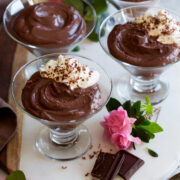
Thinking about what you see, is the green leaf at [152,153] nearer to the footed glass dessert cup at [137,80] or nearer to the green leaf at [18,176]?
the footed glass dessert cup at [137,80]

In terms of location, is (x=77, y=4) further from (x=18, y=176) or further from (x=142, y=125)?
(x=18, y=176)

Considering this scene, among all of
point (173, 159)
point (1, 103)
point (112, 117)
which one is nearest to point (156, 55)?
point (112, 117)

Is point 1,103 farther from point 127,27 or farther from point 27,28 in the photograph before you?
point 127,27

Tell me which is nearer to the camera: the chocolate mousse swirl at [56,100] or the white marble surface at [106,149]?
the chocolate mousse swirl at [56,100]

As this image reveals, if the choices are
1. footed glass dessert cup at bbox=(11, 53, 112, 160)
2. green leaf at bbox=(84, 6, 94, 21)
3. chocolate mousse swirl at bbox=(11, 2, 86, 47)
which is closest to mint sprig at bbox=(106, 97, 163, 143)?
footed glass dessert cup at bbox=(11, 53, 112, 160)

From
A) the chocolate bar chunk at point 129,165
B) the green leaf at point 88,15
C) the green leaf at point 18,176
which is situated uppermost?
the green leaf at point 88,15

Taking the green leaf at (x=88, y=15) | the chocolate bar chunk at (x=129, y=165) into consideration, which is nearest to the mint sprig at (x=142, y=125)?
the chocolate bar chunk at (x=129, y=165)
